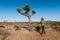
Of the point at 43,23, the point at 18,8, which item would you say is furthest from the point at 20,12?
the point at 43,23

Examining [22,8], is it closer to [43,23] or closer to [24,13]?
[24,13]

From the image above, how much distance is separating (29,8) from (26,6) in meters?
0.62

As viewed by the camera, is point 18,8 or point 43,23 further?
point 18,8

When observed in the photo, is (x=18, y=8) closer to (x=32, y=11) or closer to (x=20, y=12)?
(x=20, y=12)

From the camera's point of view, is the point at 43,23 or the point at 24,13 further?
the point at 24,13

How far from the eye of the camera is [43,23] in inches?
475

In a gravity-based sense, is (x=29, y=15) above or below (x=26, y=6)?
below

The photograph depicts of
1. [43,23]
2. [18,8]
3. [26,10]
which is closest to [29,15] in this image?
[26,10]

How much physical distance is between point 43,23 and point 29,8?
10351mm

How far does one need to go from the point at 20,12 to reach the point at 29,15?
84.0 inches

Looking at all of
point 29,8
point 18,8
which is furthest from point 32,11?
point 18,8

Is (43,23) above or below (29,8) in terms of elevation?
below

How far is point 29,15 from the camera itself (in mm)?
22016

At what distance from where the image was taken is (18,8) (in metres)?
23.4
